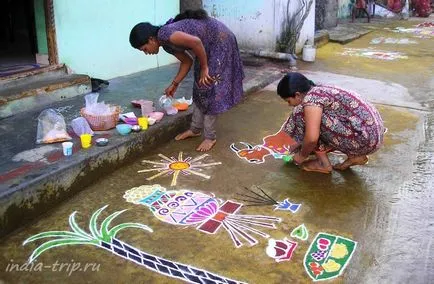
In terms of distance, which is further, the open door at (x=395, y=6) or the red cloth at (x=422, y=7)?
the red cloth at (x=422, y=7)

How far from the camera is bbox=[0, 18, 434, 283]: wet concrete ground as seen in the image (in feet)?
7.55

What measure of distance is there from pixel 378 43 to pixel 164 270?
922cm

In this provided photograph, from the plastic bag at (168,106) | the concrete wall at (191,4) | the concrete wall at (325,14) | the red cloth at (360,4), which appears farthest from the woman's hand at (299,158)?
the red cloth at (360,4)

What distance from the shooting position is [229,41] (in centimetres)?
369

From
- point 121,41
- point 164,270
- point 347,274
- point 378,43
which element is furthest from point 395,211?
point 378,43

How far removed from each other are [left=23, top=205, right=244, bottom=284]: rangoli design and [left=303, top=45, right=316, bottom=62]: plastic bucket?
5708 millimetres

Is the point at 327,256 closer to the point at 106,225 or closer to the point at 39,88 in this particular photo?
the point at 106,225

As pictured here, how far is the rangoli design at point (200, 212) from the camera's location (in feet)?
8.78

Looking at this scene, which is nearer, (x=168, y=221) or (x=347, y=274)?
(x=347, y=274)

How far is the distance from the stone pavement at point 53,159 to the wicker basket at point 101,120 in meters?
0.06

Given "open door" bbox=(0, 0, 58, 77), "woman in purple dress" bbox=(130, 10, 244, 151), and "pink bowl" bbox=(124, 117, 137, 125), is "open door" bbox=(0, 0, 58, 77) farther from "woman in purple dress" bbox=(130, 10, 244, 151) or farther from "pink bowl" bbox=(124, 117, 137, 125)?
"woman in purple dress" bbox=(130, 10, 244, 151)

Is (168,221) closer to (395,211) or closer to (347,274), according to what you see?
(347,274)

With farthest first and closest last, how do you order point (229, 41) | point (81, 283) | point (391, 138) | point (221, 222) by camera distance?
point (391, 138) → point (229, 41) → point (221, 222) → point (81, 283)

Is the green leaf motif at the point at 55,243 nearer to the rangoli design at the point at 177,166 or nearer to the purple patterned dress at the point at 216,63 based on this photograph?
the rangoli design at the point at 177,166
